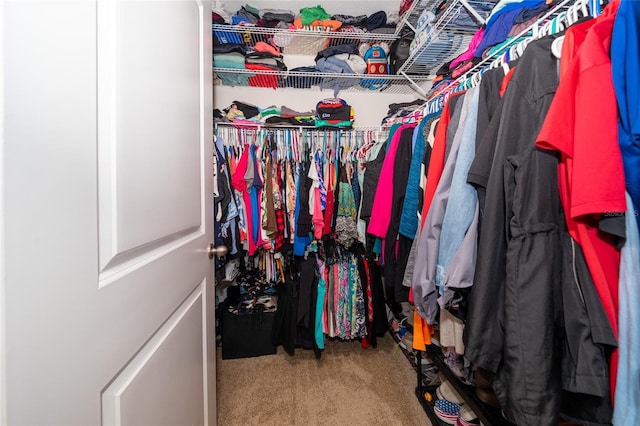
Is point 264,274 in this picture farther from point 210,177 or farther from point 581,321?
point 581,321

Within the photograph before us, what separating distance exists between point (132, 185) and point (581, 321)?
2.99ft

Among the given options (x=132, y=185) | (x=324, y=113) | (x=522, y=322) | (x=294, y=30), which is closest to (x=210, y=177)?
(x=132, y=185)

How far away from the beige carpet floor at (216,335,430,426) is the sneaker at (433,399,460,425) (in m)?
0.15

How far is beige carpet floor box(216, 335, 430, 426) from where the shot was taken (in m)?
1.34

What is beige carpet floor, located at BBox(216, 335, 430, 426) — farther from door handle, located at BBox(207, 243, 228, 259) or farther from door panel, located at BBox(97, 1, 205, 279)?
door panel, located at BBox(97, 1, 205, 279)

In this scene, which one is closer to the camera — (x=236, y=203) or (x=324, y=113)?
(x=236, y=203)

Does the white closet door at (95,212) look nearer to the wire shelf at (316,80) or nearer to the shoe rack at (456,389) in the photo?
the shoe rack at (456,389)

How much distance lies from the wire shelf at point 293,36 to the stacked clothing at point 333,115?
1.48 ft

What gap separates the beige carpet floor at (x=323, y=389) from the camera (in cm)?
134

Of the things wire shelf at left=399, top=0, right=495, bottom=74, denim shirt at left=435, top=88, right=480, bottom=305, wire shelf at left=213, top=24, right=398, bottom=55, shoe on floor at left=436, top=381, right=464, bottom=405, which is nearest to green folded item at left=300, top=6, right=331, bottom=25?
wire shelf at left=213, top=24, right=398, bottom=55

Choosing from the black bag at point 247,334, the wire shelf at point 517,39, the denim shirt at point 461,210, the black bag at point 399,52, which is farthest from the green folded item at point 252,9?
the black bag at point 247,334

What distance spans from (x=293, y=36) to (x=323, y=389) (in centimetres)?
234

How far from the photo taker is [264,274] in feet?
5.99

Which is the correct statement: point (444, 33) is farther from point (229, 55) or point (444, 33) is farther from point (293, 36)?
point (229, 55)
